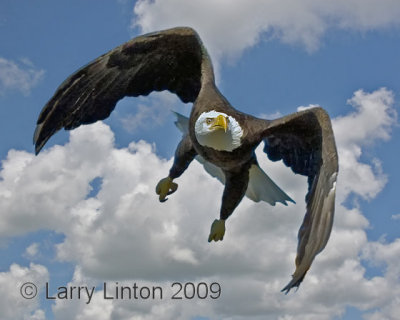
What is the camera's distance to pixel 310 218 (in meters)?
5.64

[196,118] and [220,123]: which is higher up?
[196,118]

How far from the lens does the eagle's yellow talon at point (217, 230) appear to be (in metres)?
7.58

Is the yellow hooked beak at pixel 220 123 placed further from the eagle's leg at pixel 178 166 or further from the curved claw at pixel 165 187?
the curved claw at pixel 165 187

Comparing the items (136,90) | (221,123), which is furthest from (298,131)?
(136,90)

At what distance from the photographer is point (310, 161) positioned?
23.2 feet

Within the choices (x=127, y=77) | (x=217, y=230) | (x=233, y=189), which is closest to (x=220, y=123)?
(x=233, y=189)

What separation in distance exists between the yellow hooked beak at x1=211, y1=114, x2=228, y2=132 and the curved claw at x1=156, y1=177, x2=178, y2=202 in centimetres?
130

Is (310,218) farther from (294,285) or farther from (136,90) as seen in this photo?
(136,90)

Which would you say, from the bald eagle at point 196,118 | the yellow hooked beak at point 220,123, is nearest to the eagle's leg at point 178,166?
the bald eagle at point 196,118

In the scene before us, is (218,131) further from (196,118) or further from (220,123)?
(196,118)

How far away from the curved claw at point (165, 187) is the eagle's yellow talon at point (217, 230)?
1.78 feet

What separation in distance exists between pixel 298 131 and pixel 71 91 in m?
2.31

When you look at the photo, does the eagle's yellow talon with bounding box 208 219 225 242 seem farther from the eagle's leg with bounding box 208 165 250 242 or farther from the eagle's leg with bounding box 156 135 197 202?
the eagle's leg with bounding box 156 135 197 202

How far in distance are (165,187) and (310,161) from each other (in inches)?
59.6
